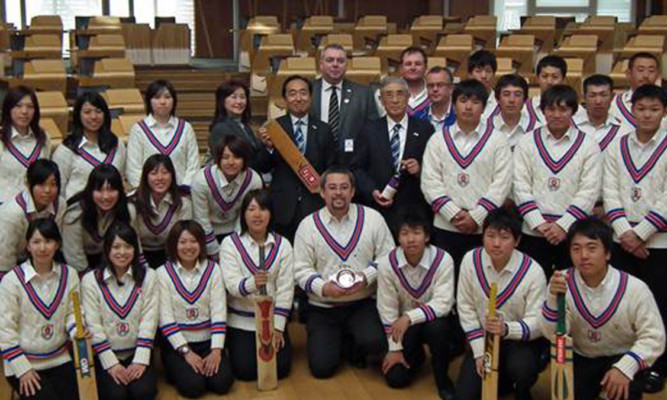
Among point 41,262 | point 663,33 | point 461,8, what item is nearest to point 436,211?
point 41,262

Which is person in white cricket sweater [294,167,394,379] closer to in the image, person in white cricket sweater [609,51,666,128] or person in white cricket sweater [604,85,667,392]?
person in white cricket sweater [604,85,667,392]

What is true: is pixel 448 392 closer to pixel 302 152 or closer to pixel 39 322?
pixel 302 152

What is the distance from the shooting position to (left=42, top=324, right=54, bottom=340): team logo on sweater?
12.1ft

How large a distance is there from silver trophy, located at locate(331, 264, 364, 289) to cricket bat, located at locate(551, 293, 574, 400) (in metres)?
1.08

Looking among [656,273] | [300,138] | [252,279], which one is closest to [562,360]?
[656,273]

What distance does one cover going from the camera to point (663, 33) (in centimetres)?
980

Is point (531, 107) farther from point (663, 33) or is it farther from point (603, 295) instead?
point (663, 33)

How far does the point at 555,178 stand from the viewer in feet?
13.3

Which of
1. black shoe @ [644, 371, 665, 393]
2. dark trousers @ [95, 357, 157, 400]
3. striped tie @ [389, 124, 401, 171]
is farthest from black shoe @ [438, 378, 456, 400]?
dark trousers @ [95, 357, 157, 400]

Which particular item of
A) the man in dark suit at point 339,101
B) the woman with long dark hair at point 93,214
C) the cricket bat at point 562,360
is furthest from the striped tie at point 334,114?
the cricket bat at point 562,360

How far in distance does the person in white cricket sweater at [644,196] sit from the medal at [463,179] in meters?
0.63

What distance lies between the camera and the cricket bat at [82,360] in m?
3.51

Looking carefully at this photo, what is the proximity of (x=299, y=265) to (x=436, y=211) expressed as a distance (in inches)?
27.7

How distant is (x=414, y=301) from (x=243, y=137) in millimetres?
1249
